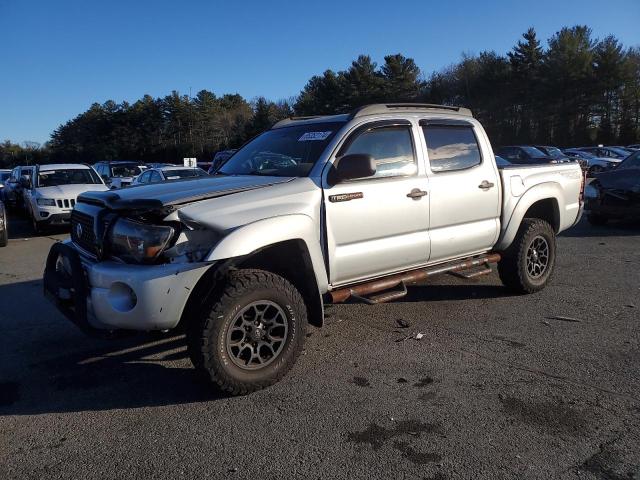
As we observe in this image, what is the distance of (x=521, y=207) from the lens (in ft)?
18.3

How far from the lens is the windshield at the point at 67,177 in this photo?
13239 mm

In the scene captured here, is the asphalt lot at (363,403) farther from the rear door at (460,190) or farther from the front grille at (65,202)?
the front grille at (65,202)

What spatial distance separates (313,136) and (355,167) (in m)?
0.77

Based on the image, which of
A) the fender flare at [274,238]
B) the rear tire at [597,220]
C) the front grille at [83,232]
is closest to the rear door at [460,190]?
the fender flare at [274,238]

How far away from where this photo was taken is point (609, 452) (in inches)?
113

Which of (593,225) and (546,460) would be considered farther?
(593,225)

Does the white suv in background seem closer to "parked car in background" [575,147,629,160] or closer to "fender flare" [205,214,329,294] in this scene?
"fender flare" [205,214,329,294]

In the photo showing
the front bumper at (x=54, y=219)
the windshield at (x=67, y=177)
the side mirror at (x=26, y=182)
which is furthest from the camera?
the side mirror at (x=26, y=182)

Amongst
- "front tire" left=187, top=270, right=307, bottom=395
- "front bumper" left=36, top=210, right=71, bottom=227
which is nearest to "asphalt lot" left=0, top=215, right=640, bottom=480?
"front tire" left=187, top=270, right=307, bottom=395

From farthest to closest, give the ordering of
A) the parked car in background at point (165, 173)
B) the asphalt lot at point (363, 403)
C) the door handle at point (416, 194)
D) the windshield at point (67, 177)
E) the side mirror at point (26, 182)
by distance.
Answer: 1. the parked car in background at point (165, 173)
2. the side mirror at point (26, 182)
3. the windshield at point (67, 177)
4. the door handle at point (416, 194)
5. the asphalt lot at point (363, 403)

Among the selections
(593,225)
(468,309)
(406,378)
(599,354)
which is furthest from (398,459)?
(593,225)

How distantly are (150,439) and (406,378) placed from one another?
183 centimetres

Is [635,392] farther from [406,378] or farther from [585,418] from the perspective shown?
[406,378]

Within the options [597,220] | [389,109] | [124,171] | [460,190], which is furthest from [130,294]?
[124,171]
